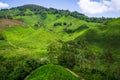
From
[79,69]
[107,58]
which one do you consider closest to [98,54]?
[107,58]

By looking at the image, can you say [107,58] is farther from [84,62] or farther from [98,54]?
[98,54]

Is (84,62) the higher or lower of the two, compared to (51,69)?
lower

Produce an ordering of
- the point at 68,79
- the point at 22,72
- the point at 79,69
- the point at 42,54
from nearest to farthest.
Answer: the point at 68,79
the point at 22,72
the point at 79,69
the point at 42,54

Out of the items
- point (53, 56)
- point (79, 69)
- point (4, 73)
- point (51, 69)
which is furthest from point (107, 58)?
point (4, 73)

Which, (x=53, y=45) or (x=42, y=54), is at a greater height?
(x=53, y=45)

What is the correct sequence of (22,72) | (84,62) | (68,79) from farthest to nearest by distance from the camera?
(84,62) < (22,72) < (68,79)

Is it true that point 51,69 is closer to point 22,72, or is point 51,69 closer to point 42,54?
point 22,72

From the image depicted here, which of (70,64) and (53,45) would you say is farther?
(53,45)

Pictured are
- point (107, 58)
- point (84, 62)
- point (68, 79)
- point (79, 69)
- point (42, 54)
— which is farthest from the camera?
point (42, 54)

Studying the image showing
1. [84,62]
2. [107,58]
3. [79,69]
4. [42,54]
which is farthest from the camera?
[42,54]

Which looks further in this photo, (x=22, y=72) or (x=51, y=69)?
(x=22, y=72)
